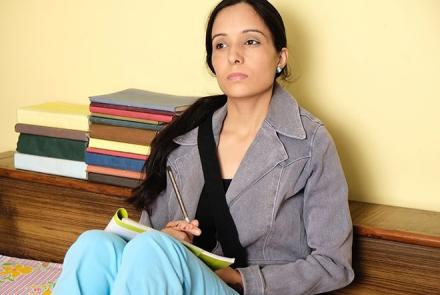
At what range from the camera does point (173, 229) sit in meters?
1.40

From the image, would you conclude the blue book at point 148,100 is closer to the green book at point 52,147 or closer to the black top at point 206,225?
the green book at point 52,147

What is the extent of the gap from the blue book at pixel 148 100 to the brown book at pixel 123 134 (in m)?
0.06

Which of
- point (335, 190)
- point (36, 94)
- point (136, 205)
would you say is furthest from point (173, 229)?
point (36, 94)

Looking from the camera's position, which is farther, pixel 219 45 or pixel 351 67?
pixel 351 67

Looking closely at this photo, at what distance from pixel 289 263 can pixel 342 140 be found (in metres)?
0.38

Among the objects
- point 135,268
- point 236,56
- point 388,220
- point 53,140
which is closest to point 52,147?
point 53,140

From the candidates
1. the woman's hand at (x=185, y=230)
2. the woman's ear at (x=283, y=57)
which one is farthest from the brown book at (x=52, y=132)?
the woman's ear at (x=283, y=57)

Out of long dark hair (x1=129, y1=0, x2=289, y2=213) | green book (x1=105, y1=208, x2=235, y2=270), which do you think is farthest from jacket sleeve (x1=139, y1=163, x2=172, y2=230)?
green book (x1=105, y1=208, x2=235, y2=270)

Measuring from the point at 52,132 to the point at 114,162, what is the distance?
0.73 ft

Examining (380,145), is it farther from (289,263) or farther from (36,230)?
(36,230)

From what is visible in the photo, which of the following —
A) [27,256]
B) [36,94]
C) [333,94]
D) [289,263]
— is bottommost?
[27,256]

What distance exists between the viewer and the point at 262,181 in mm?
1412

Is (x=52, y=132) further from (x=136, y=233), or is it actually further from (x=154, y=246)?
(x=154, y=246)

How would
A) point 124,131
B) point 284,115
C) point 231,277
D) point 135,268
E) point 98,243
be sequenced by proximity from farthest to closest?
point 124,131 → point 284,115 → point 231,277 → point 98,243 → point 135,268
